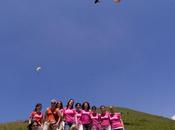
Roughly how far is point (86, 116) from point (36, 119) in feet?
10.2

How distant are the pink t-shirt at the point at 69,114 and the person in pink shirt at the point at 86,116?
0.51m

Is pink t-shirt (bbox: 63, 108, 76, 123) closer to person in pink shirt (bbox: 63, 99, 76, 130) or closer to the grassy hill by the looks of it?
person in pink shirt (bbox: 63, 99, 76, 130)

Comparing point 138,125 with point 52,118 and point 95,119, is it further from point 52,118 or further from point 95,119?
point 52,118

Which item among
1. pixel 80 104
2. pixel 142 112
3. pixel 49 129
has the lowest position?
pixel 49 129

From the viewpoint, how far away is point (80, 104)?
26.3m

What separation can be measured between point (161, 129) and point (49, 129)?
58.7 ft

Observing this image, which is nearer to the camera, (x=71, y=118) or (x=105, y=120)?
(x=71, y=118)

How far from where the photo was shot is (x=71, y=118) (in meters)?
26.1

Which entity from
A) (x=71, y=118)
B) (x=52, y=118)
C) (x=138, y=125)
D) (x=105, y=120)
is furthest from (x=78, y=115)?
(x=138, y=125)

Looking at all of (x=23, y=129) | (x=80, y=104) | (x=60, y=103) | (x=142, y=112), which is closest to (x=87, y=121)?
(x=80, y=104)

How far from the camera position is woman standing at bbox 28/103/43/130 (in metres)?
24.4

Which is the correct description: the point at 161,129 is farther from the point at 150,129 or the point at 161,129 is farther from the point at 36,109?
the point at 36,109

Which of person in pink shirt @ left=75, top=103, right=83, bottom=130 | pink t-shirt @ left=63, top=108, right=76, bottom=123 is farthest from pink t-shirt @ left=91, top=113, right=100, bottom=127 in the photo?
pink t-shirt @ left=63, top=108, right=76, bottom=123

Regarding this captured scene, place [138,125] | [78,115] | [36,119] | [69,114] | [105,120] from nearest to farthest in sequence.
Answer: [36,119] < [69,114] < [78,115] < [105,120] < [138,125]
